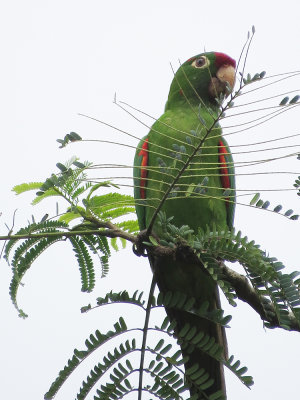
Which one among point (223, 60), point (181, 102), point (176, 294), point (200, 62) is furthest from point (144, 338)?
point (200, 62)

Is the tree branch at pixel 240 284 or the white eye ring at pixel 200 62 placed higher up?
the white eye ring at pixel 200 62

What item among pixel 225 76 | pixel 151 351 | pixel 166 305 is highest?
pixel 225 76

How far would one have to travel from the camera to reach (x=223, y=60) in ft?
11.6

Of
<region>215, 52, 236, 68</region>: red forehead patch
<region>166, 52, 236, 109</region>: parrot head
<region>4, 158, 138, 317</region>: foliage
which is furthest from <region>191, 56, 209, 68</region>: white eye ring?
<region>4, 158, 138, 317</region>: foliage

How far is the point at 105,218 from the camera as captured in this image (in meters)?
2.30

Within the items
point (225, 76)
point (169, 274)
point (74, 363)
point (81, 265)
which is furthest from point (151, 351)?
point (225, 76)

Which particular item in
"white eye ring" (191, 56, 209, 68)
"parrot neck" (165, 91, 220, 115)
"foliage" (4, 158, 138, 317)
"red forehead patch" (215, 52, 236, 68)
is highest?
"white eye ring" (191, 56, 209, 68)

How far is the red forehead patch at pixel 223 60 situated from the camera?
352 cm

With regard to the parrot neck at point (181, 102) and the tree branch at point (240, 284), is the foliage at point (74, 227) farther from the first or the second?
the parrot neck at point (181, 102)

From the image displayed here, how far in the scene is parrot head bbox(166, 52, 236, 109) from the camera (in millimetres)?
3506

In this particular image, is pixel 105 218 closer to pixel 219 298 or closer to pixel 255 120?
pixel 255 120

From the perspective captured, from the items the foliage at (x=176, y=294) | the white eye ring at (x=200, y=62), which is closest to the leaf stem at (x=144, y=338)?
the foliage at (x=176, y=294)

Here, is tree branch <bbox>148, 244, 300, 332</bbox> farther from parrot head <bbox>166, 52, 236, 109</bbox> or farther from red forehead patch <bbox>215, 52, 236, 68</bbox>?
red forehead patch <bbox>215, 52, 236, 68</bbox>

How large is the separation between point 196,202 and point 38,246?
3.79 ft
